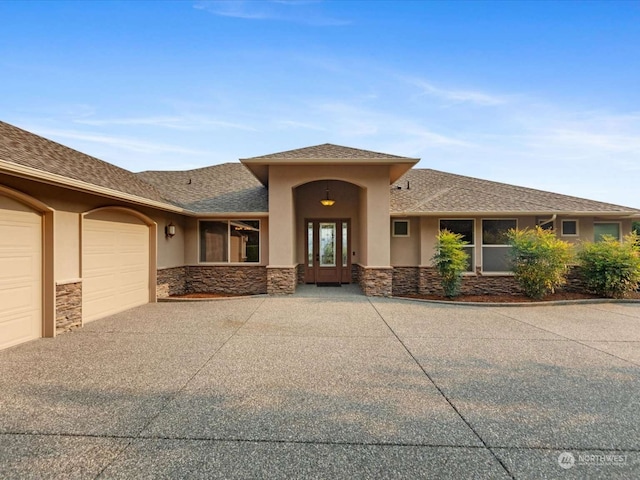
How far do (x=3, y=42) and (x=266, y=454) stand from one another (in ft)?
43.7

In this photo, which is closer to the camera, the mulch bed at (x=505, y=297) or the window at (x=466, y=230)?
the mulch bed at (x=505, y=297)

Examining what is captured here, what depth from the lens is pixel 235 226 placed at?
11219mm

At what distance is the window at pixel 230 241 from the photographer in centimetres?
1109

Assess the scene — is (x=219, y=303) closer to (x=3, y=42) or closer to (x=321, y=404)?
(x=321, y=404)

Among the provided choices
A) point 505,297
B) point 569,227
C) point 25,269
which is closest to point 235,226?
point 25,269

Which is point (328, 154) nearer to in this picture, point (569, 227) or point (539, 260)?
point (539, 260)

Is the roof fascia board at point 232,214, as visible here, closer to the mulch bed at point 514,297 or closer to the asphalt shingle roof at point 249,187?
the asphalt shingle roof at point 249,187

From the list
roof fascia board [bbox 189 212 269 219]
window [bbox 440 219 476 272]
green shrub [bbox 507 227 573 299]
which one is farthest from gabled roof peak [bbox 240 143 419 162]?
green shrub [bbox 507 227 573 299]

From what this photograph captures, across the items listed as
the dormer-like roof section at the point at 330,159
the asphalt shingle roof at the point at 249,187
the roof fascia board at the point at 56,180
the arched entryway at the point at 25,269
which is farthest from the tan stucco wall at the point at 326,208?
the arched entryway at the point at 25,269

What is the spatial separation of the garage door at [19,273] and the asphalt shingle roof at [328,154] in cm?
547

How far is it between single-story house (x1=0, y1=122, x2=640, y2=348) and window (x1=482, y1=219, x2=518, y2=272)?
36 mm

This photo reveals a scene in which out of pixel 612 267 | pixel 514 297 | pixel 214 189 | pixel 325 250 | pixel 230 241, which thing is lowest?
pixel 514 297

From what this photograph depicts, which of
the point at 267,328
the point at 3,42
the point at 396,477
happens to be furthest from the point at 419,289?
the point at 3,42

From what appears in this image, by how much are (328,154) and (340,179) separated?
0.87 meters
